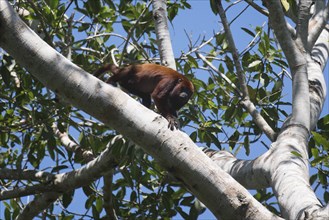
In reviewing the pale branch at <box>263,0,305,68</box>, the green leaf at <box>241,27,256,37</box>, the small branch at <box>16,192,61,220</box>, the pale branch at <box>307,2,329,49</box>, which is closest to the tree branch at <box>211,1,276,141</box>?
the pale branch at <box>263,0,305,68</box>

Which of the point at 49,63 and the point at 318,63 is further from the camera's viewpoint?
the point at 318,63

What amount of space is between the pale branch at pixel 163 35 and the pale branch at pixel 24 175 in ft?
5.76

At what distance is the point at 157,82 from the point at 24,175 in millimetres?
1618

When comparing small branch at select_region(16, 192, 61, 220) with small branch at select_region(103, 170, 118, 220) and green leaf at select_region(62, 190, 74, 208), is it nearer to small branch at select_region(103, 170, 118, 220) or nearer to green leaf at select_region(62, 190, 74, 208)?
green leaf at select_region(62, 190, 74, 208)

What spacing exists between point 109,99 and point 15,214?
3404mm

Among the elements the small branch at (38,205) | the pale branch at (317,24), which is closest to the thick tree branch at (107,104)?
the pale branch at (317,24)

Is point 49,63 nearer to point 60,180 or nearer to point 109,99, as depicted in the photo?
point 109,99

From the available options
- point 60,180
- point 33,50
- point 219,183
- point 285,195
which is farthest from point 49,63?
point 60,180

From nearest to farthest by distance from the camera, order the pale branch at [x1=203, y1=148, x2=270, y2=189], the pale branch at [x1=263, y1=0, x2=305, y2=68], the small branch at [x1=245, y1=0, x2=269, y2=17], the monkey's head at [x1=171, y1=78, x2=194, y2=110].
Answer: the pale branch at [x1=203, y1=148, x2=270, y2=189]
the pale branch at [x1=263, y1=0, x2=305, y2=68]
the small branch at [x1=245, y1=0, x2=269, y2=17]
the monkey's head at [x1=171, y1=78, x2=194, y2=110]

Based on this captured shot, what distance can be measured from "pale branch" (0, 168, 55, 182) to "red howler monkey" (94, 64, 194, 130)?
3.61ft

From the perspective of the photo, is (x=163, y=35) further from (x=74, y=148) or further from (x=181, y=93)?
(x=74, y=148)

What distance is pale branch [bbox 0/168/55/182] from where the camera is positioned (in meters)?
5.48

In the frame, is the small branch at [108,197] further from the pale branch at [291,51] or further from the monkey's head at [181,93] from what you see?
the pale branch at [291,51]

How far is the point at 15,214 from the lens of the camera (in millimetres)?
6043
